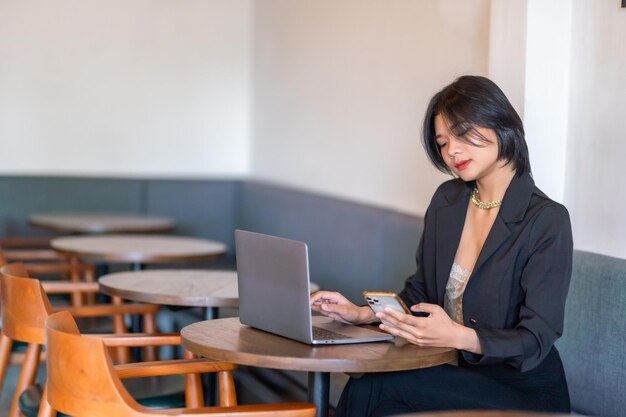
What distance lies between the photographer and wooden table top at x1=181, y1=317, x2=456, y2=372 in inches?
90.4

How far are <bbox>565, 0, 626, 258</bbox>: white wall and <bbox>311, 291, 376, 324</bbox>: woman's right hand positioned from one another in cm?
100

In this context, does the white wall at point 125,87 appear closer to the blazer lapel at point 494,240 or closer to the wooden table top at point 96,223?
the wooden table top at point 96,223

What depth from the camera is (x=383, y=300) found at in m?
2.51

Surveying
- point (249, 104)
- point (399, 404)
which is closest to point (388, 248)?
point (399, 404)

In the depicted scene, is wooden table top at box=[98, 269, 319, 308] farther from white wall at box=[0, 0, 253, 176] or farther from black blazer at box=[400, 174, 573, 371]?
white wall at box=[0, 0, 253, 176]

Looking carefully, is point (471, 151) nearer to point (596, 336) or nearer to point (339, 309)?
point (339, 309)

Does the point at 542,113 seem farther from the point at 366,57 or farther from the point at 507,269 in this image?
the point at 366,57

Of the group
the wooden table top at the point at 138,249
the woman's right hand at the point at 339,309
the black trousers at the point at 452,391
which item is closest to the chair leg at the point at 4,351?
the wooden table top at the point at 138,249

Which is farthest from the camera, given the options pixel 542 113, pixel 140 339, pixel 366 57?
pixel 366 57

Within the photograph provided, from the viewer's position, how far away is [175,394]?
3.26 metres

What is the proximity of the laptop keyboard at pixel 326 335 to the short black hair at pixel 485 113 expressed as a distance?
0.66 m

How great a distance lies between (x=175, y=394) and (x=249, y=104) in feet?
13.2

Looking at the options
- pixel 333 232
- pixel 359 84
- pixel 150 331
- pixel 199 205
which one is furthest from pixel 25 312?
pixel 199 205

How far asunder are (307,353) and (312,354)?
0.05 ft
